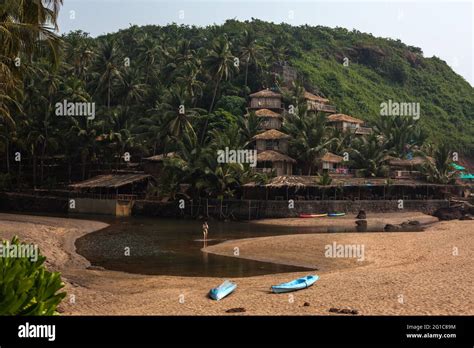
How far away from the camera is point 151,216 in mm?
55188

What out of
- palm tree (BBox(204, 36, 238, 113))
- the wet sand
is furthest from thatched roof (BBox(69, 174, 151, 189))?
palm tree (BBox(204, 36, 238, 113))

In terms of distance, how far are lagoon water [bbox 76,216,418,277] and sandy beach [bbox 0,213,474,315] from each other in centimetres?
139

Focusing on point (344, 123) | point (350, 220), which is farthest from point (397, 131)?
point (350, 220)

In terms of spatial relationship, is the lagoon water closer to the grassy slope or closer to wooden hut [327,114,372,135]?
wooden hut [327,114,372,135]

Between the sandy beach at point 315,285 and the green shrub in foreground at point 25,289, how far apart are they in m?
4.85

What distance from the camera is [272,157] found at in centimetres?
5891

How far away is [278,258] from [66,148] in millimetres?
44841

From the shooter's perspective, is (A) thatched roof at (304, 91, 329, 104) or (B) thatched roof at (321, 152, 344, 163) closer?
(B) thatched roof at (321, 152, 344, 163)

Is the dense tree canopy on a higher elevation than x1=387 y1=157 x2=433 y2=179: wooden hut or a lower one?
higher

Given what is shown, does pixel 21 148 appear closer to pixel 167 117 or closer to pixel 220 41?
pixel 167 117

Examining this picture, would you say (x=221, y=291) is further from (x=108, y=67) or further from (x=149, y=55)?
(x=149, y=55)

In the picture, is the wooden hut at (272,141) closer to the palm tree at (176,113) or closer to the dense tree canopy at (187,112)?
the dense tree canopy at (187,112)

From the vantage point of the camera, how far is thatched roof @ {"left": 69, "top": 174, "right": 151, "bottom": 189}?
57441 mm
